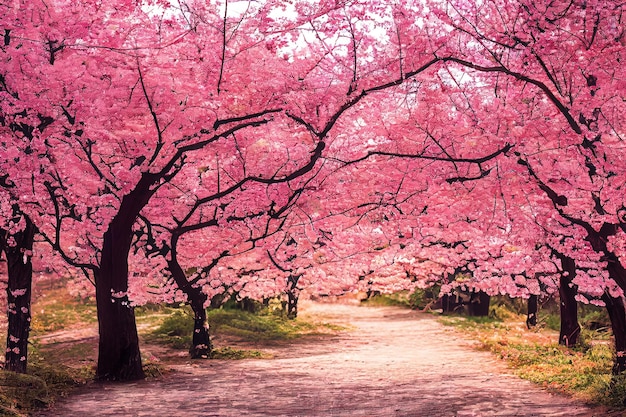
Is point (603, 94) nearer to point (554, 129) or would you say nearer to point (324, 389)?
point (554, 129)

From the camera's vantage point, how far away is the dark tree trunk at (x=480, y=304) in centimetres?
2819

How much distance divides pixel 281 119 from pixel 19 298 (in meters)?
5.97

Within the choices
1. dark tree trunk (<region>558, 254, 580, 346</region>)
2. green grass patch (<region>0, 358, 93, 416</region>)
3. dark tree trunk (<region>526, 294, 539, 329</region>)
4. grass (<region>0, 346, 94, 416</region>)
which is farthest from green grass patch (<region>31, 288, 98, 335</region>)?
dark tree trunk (<region>558, 254, 580, 346</region>)

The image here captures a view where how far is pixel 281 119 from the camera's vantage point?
39.5 ft

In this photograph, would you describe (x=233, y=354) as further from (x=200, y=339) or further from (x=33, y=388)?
(x=33, y=388)

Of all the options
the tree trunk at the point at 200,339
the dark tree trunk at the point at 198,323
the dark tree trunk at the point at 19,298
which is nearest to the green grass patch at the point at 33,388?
the dark tree trunk at the point at 19,298

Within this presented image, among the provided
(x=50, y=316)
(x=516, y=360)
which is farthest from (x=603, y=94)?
(x=50, y=316)

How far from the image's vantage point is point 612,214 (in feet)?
32.8

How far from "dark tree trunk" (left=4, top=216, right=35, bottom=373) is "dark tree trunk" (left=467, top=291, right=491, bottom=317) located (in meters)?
20.1

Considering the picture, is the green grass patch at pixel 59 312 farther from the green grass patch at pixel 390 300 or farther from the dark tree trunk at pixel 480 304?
the dark tree trunk at pixel 480 304

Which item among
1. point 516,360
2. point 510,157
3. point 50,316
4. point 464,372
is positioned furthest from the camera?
point 50,316

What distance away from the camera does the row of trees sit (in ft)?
32.1

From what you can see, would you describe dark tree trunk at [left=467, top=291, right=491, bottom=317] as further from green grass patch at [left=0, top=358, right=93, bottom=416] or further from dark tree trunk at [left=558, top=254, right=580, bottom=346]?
green grass patch at [left=0, top=358, right=93, bottom=416]

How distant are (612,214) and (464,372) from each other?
18.7ft
